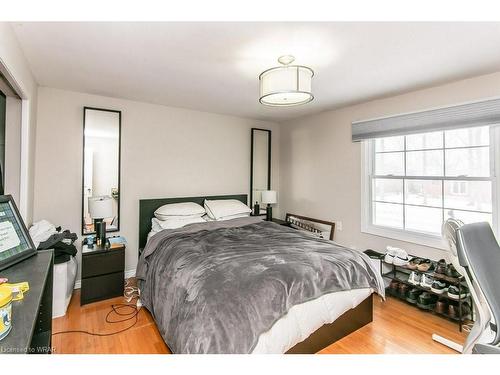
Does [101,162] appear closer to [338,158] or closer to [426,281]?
[338,158]

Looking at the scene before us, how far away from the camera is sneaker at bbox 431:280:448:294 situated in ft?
7.93

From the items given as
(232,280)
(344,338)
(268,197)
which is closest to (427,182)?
(344,338)

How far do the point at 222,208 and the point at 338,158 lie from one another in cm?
179

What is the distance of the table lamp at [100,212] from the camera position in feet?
9.00

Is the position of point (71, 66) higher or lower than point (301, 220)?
higher

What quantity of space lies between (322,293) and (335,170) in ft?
7.25

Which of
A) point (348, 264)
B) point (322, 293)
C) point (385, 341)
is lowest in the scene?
point (385, 341)

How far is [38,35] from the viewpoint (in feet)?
5.85

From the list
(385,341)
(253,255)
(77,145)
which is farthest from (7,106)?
(385,341)

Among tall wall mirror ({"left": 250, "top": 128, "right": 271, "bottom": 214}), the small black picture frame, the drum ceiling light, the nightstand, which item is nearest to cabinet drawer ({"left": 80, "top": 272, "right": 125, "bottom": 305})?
the nightstand

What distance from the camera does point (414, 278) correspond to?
263 centimetres

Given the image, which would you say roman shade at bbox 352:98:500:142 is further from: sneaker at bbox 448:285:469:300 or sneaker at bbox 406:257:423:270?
sneaker at bbox 448:285:469:300

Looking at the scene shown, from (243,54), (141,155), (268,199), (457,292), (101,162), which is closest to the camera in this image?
(243,54)

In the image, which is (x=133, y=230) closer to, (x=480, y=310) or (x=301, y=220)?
(x=301, y=220)
